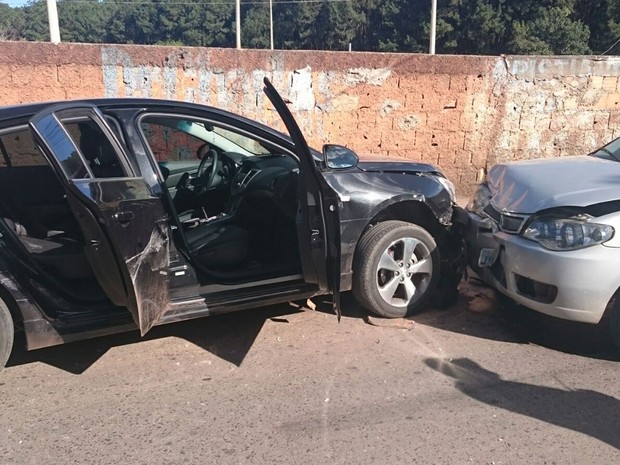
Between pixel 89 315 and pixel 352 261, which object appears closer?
pixel 89 315

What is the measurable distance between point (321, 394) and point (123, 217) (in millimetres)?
1534

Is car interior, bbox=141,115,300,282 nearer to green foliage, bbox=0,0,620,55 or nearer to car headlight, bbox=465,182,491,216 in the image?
car headlight, bbox=465,182,491,216

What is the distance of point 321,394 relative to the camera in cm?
342

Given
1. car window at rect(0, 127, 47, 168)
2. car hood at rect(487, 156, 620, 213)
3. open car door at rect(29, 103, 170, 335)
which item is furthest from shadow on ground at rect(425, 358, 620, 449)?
car window at rect(0, 127, 47, 168)

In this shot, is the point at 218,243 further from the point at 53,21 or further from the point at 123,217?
the point at 53,21

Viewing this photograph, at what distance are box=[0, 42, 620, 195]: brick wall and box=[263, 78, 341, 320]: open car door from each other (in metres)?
4.32

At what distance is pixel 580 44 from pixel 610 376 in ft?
129

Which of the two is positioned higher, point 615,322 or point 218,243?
point 218,243

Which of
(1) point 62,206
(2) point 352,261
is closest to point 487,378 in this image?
(2) point 352,261

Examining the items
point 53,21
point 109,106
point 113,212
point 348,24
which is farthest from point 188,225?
point 348,24

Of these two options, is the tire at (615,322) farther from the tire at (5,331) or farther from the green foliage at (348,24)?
the green foliage at (348,24)

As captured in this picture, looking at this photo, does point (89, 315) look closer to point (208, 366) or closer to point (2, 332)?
point (2, 332)

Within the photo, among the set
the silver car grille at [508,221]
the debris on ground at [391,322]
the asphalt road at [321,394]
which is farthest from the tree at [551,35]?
the asphalt road at [321,394]

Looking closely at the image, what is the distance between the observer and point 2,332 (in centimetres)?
336
